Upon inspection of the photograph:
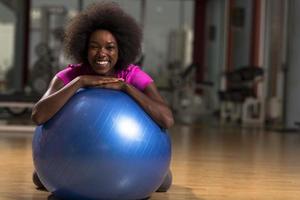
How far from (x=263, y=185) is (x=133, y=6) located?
8600 millimetres

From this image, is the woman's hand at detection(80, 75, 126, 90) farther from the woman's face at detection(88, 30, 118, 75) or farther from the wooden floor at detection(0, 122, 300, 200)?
the wooden floor at detection(0, 122, 300, 200)

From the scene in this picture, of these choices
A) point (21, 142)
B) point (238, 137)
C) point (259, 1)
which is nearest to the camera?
point (21, 142)

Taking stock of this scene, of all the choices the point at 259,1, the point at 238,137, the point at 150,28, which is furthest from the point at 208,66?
the point at 238,137

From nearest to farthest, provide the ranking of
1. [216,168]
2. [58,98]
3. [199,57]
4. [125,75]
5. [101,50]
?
1. [58,98]
2. [101,50]
3. [125,75]
4. [216,168]
5. [199,57]

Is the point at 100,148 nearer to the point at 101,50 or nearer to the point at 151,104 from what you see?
the point at 151,104

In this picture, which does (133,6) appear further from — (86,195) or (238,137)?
(86,195)

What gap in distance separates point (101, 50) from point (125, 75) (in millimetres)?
169

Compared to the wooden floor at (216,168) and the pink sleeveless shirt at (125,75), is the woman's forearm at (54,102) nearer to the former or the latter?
the pink sleeveless shirt at (125,75)

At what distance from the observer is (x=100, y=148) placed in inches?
67.2

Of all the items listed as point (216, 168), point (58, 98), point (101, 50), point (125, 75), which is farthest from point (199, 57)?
point (58, 98)

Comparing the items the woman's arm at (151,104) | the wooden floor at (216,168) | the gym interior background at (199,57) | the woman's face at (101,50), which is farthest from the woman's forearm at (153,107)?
the gym interior background at (199,57)

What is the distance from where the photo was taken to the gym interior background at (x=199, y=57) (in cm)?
633

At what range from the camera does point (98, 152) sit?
1704mm

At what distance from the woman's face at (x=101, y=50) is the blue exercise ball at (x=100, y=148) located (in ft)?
0.44
